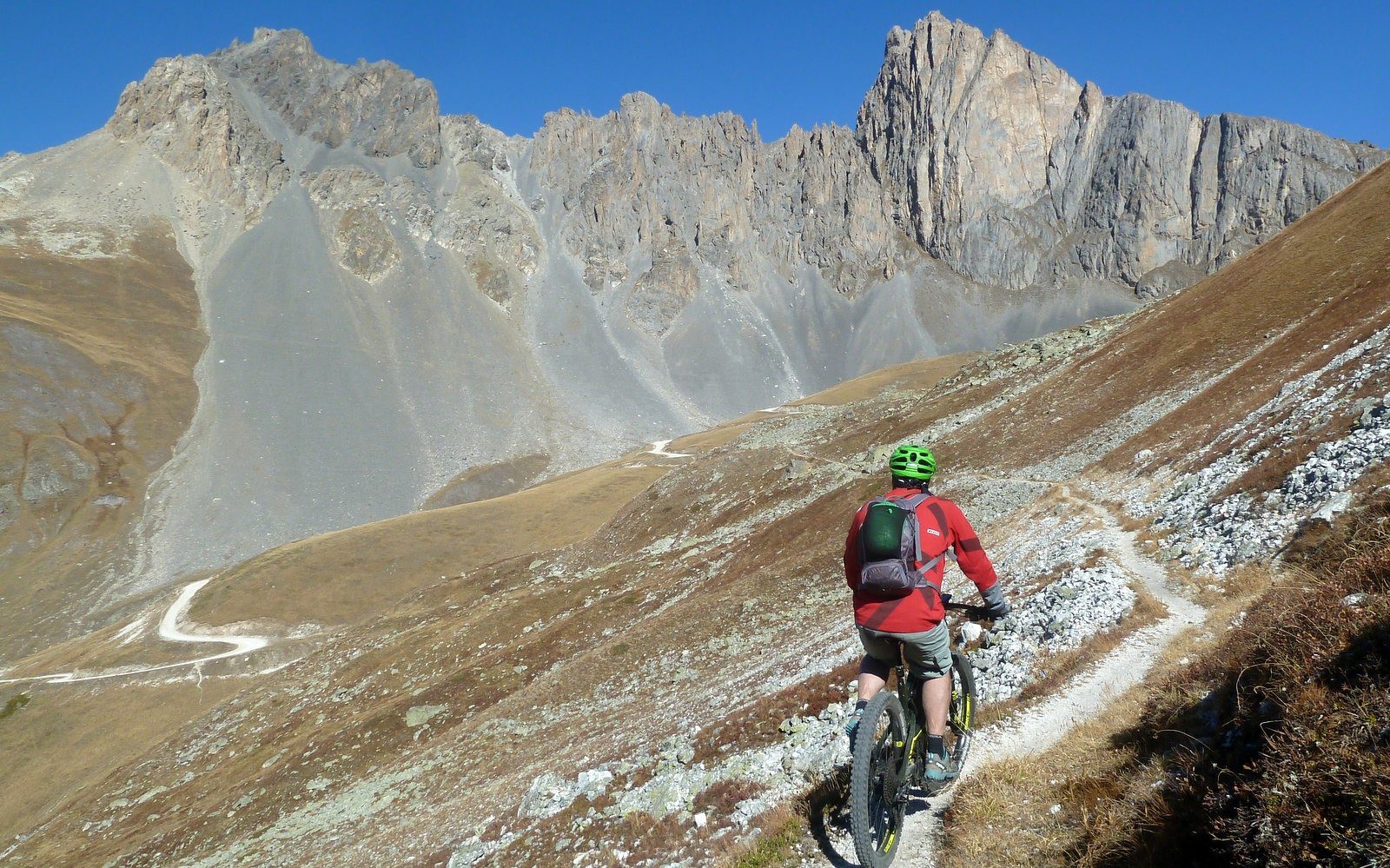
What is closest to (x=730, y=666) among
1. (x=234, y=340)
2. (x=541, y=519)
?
(x=541, y=519)

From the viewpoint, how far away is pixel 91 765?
5756cm

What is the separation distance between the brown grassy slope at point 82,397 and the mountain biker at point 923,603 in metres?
124

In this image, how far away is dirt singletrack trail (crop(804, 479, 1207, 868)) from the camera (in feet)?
27.8

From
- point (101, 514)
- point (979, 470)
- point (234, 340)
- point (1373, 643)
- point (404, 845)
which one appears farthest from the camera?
Answer: point (234, 340)

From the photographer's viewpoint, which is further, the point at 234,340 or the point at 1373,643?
the point at 234,340

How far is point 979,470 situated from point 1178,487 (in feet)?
69.9

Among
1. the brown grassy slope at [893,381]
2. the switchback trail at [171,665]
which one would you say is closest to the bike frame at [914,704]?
the switchback trail at [171,665]

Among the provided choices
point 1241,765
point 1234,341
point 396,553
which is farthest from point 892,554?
point 396,553

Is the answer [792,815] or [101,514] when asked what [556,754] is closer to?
[792,815]

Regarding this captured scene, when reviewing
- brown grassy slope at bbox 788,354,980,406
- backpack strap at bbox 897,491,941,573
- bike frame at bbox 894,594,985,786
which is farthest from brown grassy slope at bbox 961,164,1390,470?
brown grassy slope at bbox 788,354,980,406

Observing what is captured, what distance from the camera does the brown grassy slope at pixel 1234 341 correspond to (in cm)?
3428

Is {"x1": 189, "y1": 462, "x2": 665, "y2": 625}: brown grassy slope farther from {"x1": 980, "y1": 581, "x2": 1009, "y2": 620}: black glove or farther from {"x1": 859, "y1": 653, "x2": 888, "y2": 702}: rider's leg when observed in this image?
{"x1": 980, "y1": 581, "x2": 1009, "y2": 620}: black glove

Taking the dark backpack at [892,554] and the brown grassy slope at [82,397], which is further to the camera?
the brown grassy slope at [82,397]

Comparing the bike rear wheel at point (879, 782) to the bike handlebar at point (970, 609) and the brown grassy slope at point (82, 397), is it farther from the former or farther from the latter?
the brown grassy slope at point (82, 397)
